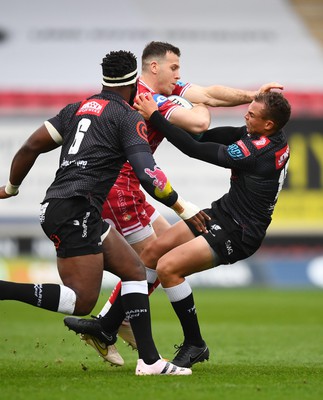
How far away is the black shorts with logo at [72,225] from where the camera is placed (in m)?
7.03

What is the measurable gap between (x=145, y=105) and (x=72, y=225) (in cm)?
141

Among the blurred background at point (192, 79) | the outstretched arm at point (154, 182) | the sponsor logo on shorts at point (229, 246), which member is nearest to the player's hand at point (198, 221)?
the outstretched arm at point (154, 182)

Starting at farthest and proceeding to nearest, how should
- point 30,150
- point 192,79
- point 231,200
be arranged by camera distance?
point 192,79
point 231,200
point 30,150

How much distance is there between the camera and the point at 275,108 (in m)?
7.69

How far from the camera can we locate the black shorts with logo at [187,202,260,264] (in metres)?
7.87

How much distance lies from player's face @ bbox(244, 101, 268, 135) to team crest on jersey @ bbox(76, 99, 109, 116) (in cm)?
130

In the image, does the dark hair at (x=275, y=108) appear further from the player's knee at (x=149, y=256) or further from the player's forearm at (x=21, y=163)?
the player's forearm at (x=21, y=163)

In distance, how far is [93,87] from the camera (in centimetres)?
2466

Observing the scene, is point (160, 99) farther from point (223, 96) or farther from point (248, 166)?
point (248, 166)

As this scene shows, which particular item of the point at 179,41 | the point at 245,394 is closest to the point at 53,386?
the point at 245,394

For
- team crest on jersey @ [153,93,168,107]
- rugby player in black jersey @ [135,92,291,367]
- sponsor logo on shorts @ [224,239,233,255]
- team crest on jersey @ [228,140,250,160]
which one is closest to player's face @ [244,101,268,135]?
rugby player in black jersey @ [135,92,291,367]

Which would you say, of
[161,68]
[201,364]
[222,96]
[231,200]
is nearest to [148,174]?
[231,200]

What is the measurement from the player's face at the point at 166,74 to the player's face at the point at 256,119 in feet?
3.34

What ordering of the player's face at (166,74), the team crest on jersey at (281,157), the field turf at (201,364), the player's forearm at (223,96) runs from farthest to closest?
the player's face at (166,74) < the player's forearm at (223,96) < the team crest on jersey at (281,157) < the field turf at (201,364)
